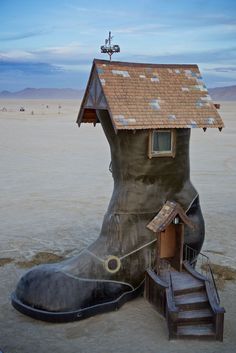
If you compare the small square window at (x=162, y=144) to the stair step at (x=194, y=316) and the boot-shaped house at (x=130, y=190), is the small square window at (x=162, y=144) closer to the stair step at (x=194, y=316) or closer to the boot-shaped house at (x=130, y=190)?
the boot-shaped house at (x=130, y=190)

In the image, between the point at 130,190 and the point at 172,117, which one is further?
the point at 130,190

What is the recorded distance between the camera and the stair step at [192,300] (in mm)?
14133

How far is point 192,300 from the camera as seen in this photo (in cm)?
1427

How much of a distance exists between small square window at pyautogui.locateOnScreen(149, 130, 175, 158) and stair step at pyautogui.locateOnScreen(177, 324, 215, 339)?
16.3 ft

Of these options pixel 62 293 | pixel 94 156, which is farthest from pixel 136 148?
pixel 94 156

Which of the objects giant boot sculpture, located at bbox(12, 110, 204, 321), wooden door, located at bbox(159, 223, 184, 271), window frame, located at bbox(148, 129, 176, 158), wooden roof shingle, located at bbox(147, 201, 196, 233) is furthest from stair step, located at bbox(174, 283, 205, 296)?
window frame, located at bbox(148, 129, 176, 158)

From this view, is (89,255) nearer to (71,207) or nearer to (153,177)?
(153,177)

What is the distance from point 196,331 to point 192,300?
904mm

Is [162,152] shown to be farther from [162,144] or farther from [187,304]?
→ [187,304]

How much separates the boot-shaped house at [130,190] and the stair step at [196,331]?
7.42ft

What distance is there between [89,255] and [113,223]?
1209 millimetres

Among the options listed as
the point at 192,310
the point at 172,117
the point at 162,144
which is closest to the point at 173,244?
the point at 192,310

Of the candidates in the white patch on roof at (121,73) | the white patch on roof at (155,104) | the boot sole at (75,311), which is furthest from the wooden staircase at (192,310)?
the white patch on roof at (121,73)

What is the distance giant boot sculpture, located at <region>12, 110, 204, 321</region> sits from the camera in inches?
573
